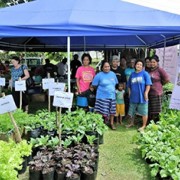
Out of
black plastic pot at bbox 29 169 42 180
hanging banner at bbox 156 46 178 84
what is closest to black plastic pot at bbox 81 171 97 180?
black plastic pot at bbox 29 169 42 180

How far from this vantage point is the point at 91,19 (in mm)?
5074

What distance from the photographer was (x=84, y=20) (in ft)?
16.4

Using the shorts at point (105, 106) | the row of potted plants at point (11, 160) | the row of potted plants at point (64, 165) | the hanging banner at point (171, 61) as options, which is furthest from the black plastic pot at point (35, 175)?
the hanging banner at point (171, 61)

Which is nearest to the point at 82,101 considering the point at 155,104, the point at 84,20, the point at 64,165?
the point at 155,104

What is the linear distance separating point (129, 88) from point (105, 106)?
0.67m

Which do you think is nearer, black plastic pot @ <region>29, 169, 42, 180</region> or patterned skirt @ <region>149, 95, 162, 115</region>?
black plastic pot @ <region>29, 169, 42, 180</region>

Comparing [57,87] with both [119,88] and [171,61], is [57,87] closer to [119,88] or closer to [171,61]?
[119,88]

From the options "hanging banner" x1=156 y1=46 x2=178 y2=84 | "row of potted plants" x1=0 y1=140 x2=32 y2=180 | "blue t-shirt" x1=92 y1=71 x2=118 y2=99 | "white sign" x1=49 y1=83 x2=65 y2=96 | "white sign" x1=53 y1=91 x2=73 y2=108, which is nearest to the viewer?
"row of potted plants" x1=0 y1=140 x2=32 y2=180

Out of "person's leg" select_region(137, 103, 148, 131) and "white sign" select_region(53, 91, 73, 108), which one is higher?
"white sign" select_region(53, 91, 73, 108)

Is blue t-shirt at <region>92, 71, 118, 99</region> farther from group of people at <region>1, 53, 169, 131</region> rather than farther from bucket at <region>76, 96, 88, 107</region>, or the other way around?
bucket at <region>76, 96, 88, 107</region>

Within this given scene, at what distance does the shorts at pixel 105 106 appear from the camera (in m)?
5.29

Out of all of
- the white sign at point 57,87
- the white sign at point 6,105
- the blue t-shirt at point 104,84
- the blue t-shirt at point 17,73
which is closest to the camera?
the white sign at point 6,105

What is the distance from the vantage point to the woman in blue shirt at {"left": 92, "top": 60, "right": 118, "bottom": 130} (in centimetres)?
521

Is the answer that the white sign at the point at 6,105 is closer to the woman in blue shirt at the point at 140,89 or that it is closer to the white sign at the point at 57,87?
the white sign at the point at 57,87
